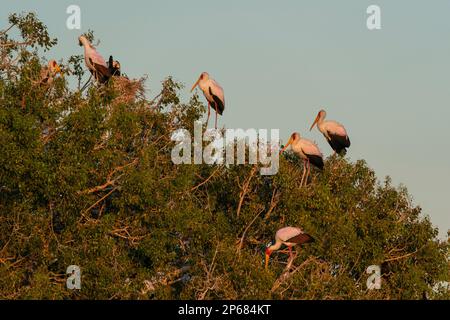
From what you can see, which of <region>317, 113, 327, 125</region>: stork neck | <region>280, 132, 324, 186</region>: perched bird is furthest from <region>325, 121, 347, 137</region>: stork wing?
<region>280, 132, 324, 186</region>: perched bird

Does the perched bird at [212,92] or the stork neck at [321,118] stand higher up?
the perched bird at [212,92]

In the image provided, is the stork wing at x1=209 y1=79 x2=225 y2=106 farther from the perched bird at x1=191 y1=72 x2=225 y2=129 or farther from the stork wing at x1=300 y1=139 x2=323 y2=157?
the stork wing at x1=300 y1=139 x2=323 y2=157

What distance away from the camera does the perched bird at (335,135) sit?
117 ft

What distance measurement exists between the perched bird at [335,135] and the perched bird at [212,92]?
110 inches

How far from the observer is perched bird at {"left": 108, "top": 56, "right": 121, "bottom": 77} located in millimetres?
34969

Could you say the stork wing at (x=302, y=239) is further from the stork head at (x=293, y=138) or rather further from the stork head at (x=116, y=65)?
the stork head at (x=116, y=65)

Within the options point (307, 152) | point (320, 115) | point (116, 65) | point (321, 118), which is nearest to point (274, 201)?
point (307, 152)

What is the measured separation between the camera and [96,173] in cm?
3075

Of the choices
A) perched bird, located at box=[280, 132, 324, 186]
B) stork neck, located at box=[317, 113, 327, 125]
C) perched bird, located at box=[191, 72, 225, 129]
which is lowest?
perched bird, located at box=[280, 132, 324, 186]

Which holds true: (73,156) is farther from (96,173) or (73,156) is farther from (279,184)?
(279,184)

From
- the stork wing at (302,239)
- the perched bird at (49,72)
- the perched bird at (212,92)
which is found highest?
the perched bird at (49,72)

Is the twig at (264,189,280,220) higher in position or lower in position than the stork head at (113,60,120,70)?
lower

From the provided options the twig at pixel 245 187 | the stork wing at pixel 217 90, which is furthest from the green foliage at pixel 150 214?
the stork wing at pixel 217 90

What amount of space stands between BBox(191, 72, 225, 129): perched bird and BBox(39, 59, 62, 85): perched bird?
16.2 ft
